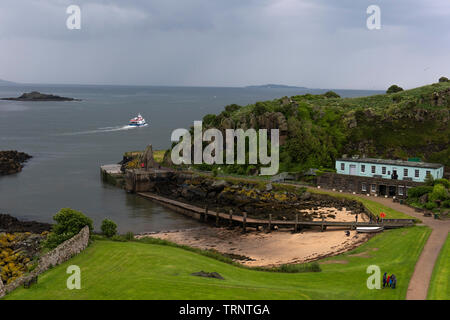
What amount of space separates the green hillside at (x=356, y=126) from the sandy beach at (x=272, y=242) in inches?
1108

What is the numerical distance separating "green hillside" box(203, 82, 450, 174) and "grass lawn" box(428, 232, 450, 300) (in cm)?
4873

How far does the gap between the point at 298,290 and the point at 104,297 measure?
43.9 feet

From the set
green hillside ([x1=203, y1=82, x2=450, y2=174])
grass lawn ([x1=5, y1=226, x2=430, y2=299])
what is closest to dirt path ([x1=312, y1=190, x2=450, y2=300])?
grass lawn ([x1=5, y1=226, x2=430, y2=299])

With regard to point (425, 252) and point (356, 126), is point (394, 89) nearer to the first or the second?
point (356, 126)

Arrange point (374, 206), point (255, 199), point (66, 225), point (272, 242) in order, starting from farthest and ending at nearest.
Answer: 1. point (255, 199)
2. point (374, 206)
3. point (272, 242)
4. point (66, 225)

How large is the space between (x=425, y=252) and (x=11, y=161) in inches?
4009

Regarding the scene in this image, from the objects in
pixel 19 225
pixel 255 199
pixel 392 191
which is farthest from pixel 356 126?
pixel 19 225

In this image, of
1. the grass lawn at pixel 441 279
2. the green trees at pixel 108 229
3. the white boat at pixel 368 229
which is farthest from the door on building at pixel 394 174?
the green trees at pixel 108 229

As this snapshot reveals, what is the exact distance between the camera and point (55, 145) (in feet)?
512

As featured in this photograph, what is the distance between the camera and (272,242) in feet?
194

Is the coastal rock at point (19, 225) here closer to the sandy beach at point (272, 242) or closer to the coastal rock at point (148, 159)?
the sandy beach at point (272, 242)

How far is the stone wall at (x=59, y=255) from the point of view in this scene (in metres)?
33.4

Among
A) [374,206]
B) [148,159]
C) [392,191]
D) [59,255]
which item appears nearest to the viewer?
[59,255]

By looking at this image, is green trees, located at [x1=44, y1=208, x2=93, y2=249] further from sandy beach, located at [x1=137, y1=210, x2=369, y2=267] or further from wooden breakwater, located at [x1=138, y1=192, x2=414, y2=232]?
wooden breakwater, located at [x1=138, y1=192, x2=414, y2=232]
